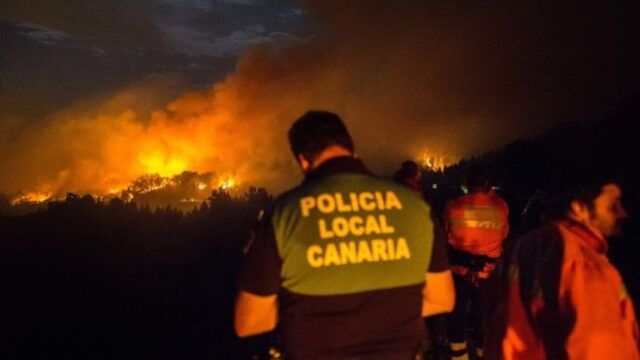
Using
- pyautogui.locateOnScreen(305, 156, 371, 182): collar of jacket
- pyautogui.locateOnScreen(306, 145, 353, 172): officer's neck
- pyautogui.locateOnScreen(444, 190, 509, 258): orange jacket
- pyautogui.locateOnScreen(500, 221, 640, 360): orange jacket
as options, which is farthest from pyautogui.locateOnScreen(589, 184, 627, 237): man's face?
pyautogui.locateOnScreen(444, 190, 509, 258): orange jacket

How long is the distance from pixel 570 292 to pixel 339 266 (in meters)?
0.98

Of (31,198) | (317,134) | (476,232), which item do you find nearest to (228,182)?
(31,198)

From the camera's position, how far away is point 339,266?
195 cm

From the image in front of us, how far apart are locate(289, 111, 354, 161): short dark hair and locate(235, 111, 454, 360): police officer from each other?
22mm

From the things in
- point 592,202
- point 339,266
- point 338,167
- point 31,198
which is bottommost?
point 339,266

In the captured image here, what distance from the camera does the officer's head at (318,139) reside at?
7.07 ft

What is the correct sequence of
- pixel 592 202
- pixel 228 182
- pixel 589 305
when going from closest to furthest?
pixel 589 305, pixel 592 202, pixel 228 182

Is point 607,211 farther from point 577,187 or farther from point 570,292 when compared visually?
point 570,292

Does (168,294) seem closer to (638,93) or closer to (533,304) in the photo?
(533,304)

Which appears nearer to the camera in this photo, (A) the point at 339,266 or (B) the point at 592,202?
(A) the point at 339,266

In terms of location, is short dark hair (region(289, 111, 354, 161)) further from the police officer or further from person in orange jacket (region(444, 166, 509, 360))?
person in orange jacket (region(444, 166, 509, 360))

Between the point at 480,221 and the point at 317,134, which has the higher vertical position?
the point at 317,134

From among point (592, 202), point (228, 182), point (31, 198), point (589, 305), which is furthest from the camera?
point (228, 182)

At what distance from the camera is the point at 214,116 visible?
87.6 ft
